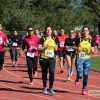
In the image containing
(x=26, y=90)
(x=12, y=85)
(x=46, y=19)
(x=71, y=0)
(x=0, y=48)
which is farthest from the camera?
(x=71, y=0)

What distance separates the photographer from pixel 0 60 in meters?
12.7

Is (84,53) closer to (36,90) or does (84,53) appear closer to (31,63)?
(36,90)

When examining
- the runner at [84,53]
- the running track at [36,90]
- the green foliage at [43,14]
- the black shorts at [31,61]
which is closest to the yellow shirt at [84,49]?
the runner at [84,53]

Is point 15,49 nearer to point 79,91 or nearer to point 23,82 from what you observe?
point 23,82

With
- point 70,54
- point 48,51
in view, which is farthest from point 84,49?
point 70,54

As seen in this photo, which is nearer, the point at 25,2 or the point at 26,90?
the point at 26,90

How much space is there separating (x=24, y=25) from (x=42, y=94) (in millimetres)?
34193

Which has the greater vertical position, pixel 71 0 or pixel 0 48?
pixel 71 0

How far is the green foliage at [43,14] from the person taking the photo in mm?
43781

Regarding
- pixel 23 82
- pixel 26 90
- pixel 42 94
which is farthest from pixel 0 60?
pixel 42 94

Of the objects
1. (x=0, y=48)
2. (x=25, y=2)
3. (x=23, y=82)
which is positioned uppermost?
(x=25, y=2)

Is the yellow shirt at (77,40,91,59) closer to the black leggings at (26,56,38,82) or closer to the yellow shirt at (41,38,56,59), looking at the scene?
the yellow shirt at (41,38,56,59)

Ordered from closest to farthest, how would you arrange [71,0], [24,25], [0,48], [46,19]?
[0,48] → [24,25] → [46,19] → [71,0]

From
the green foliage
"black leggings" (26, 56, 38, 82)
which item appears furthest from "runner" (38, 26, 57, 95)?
the green foliage
